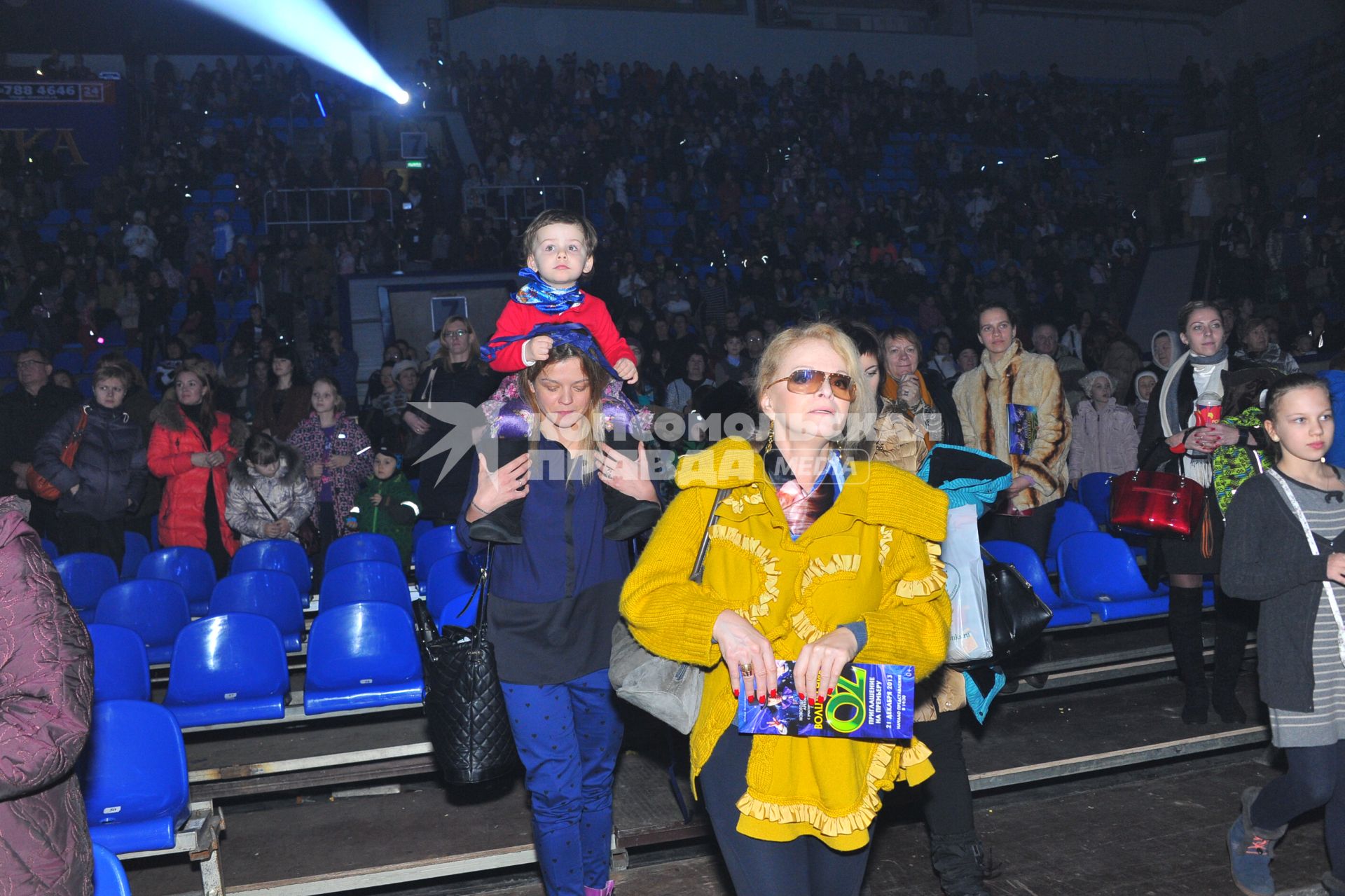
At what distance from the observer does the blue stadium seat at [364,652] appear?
13.7 feet

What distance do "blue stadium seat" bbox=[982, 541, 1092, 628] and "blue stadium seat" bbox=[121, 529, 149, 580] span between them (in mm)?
4504

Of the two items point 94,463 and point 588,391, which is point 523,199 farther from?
point 588,391

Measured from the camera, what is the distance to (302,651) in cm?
470

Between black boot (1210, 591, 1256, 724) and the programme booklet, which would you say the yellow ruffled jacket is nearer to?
the programme booklet

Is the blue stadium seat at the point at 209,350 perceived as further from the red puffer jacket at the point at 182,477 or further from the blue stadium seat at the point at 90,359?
the red puffer jacket at the point at 182,477

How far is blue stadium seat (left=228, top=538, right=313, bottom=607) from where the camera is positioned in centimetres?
544

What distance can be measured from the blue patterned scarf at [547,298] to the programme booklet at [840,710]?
1426 mm

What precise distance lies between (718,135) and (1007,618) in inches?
557

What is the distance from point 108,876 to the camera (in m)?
2.02

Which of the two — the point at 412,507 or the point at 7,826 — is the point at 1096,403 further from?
the point at 7,826

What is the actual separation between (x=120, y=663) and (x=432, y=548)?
1.89 m

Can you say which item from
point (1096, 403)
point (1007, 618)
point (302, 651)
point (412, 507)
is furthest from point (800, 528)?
point (1096, 403)


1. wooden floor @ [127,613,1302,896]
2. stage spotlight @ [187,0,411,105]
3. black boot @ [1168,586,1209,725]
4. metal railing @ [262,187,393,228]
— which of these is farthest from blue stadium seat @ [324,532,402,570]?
stage spotlight @ [187,0,411,105]

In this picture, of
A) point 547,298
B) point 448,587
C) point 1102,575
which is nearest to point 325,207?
point 448,587
